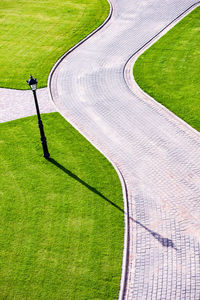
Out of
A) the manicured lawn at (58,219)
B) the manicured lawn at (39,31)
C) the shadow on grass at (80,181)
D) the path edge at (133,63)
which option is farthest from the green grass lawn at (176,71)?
the shadow on grass at (80,181)

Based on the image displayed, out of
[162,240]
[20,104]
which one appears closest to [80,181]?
[162,240]

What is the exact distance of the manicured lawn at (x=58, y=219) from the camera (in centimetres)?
1128

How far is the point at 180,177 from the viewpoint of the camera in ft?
48.3

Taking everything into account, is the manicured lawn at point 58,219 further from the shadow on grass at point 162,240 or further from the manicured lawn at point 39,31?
the manicured lawn at point 39,31

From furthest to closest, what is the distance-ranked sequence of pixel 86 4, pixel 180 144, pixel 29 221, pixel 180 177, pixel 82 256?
pixel 86 4 → pixel 180 144 → pixel 180 177 → pixel 29 221 → pixel 82 256

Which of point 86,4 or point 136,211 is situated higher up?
point 86,4

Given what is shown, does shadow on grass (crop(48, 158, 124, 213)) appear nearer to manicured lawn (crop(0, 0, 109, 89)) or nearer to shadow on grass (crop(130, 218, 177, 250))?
shadow on grass (crop(130, 218, 177, 250))

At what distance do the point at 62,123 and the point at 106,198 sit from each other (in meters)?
5.49

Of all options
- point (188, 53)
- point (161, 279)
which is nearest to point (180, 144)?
point (161, 279)

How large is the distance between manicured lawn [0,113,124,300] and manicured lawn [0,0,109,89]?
6568mm

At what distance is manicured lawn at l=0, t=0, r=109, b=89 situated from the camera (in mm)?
22812

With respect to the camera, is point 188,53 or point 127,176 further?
point 188,53

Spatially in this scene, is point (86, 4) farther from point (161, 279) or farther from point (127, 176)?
point (161, 279)

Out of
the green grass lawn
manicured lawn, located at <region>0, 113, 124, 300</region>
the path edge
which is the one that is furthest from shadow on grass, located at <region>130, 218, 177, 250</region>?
the green grass lawn
